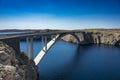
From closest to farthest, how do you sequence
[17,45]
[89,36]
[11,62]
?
[11,62] < [17,45] < [89,36]

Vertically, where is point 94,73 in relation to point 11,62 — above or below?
below

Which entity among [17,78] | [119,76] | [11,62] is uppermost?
[11,62]

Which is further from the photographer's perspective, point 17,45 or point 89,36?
point 89,36

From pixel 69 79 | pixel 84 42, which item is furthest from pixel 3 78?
pixel 84 42

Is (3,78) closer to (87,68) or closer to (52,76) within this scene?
(52,76)

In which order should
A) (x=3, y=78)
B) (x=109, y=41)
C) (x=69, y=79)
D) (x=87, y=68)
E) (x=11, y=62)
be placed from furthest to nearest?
(x=109, y=41) < (x=87, y=68) < (x=69, y=79) < (x=11, y=62) < (x=3, y=78)

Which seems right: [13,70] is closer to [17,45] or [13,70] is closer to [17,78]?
[17,78]

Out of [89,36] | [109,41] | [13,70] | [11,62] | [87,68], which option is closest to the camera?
[13,70]

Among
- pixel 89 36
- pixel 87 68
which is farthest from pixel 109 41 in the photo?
pixel 87 68

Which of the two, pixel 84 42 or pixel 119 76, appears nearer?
pixel 119 76
